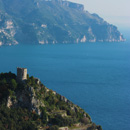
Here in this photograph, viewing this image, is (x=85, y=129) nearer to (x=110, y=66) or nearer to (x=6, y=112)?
(x=6, y=112)

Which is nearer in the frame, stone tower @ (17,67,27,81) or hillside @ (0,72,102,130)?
hillside @ (0,72,102,130)

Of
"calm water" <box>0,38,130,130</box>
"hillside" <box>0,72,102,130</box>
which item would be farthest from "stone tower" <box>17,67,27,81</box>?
"calm water" <box>0,38,130,130</box>

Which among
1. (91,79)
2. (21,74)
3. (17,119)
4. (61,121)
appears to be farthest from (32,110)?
(91,79)

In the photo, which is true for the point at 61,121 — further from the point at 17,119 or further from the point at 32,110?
the point at 17,119

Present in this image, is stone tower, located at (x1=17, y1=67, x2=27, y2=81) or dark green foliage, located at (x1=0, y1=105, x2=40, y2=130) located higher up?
stone tower, located at (x1=17, y1=67, x2=27, y2=81)

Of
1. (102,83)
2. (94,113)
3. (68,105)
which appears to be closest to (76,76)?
(102,83)

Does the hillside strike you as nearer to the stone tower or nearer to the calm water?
the stone tower

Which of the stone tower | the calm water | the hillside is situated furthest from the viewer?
the calm water

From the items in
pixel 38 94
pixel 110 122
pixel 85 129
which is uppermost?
pixel 38 94
